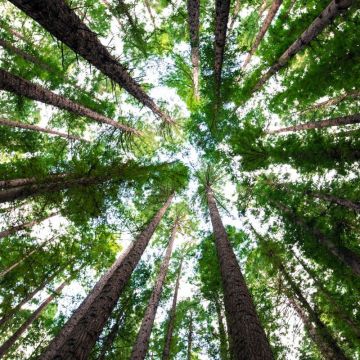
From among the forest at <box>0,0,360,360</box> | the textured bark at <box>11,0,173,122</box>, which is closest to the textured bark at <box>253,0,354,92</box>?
the forest at <box>0,0,360,360</box>

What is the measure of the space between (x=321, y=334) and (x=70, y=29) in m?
10.9

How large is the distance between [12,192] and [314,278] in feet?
36.6

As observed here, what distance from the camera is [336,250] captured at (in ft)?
29.4

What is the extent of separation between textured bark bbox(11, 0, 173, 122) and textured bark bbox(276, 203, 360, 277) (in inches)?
322

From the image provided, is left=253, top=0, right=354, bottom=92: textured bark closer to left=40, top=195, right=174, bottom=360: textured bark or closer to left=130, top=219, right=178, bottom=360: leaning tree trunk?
left=40, top=195, right=174, bottom=360: textured bark

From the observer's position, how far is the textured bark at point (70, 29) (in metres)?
4.52

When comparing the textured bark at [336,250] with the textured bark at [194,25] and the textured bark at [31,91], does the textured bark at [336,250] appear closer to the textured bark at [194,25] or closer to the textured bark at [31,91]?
the textured bark at [194,25]

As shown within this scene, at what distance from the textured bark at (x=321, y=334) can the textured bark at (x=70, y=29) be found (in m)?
9.27

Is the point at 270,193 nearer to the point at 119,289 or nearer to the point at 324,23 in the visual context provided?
the point at 324,23

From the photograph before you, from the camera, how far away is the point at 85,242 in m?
14.6

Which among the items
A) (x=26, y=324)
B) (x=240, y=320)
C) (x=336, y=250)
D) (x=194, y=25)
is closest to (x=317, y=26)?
(x=194, y=25)

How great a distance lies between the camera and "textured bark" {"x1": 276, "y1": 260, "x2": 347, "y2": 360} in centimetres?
843

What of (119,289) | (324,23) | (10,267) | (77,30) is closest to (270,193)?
(324,23)

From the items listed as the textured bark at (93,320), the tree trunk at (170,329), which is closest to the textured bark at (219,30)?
the textured bark at (93,320)
